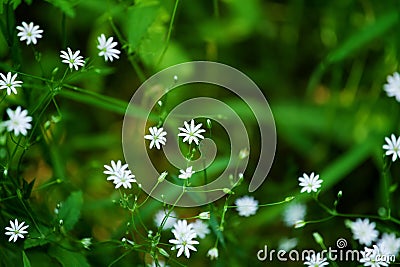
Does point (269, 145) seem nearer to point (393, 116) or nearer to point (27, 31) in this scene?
point (393, 116)

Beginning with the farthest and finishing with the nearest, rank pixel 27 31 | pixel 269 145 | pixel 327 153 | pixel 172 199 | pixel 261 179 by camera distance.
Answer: pixel 327 153 < pixel 269 145 < pixel 261 179 < pixel 172 199 < pixel 27 31

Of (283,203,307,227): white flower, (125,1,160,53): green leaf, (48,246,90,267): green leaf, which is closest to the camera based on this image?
(48,246,90,267): green leaf

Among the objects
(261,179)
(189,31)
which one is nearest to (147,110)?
(261,179)

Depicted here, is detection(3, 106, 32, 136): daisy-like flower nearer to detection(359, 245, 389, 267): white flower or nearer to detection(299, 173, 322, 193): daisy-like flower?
detection(299, 173, 322, 193): daisy-like flower

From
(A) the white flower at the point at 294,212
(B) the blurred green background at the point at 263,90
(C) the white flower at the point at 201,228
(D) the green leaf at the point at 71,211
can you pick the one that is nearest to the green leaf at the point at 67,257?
(D) the green leaf at the point at 71,211

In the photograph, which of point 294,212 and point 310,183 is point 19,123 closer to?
point 310,183

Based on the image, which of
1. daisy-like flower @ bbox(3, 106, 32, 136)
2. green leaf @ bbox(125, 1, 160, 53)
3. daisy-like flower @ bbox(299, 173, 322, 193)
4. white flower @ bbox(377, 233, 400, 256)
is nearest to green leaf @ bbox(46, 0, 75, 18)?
green leaf @ bbox(125, 1, 160, 53)

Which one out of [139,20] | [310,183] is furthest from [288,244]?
[139,20]
